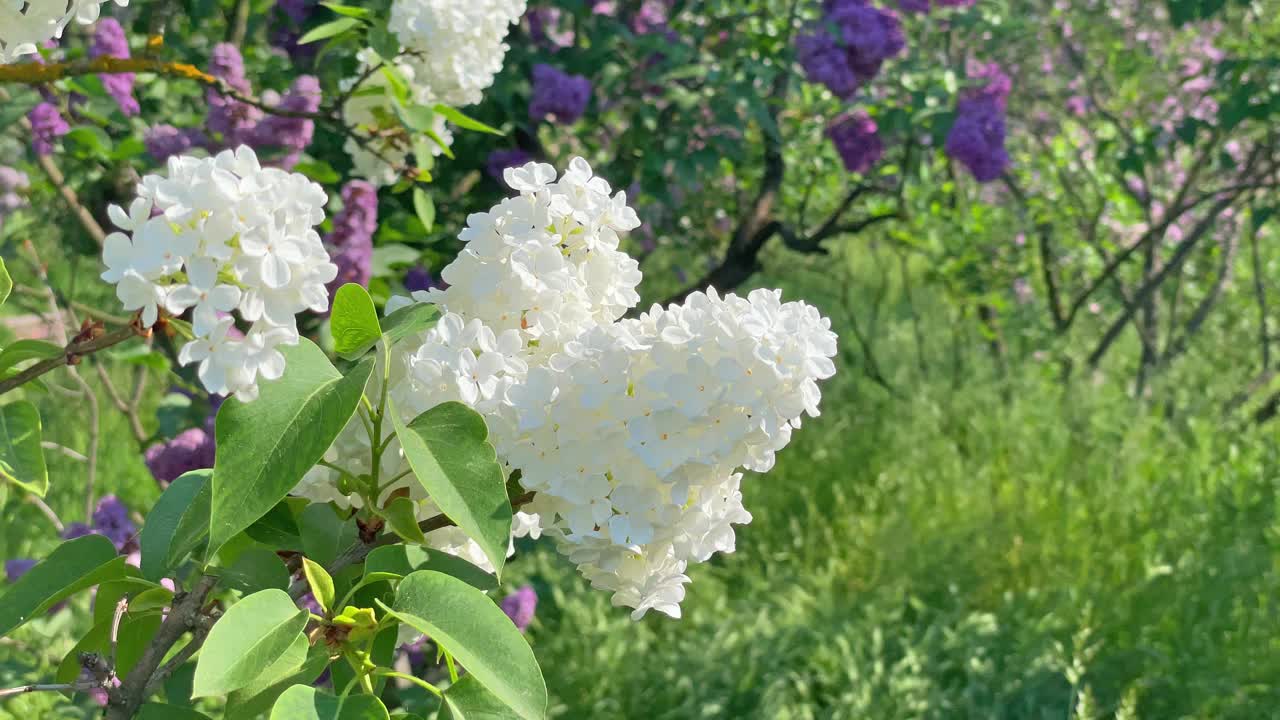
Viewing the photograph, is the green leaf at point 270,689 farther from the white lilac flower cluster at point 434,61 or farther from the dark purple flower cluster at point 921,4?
the dark purple flower cluster at point 921,4

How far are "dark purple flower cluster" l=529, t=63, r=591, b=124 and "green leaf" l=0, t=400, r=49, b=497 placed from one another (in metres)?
1.58

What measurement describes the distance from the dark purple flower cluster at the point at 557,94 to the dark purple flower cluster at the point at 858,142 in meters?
0.82

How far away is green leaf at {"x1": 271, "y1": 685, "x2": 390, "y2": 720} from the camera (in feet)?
1.95

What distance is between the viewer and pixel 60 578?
69 centimetres

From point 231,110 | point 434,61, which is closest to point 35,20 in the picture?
point 434,61

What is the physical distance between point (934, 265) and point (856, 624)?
6.17 ft

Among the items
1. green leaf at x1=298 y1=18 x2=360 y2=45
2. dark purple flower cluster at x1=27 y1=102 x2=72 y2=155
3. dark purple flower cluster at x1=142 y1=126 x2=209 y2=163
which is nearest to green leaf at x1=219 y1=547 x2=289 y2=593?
green leaf at x1=298 y1=18 x2=360 y2=45

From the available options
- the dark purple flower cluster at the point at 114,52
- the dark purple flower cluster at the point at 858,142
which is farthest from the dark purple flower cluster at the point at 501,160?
the dark purple flower cluster at the point at 858,142

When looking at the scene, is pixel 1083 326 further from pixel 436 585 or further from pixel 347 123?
pixel 436 585

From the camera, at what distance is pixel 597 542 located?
747mm

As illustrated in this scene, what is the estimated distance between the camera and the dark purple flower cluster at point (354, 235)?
155cm

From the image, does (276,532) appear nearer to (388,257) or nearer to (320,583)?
(320,583)

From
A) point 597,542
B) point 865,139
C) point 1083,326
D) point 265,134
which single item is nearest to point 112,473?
point 265,134

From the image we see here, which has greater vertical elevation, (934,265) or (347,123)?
(934,265)
